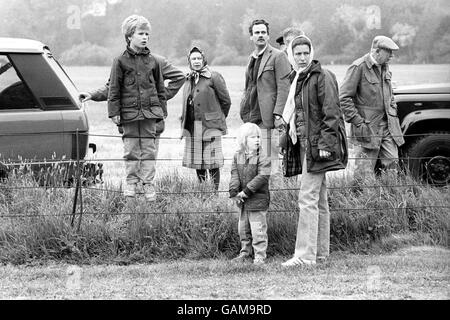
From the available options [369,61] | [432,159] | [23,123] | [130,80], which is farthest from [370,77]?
[23,123]

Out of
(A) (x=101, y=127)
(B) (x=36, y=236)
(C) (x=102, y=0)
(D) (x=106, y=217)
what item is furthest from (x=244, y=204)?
(C) (x=102, y=0)

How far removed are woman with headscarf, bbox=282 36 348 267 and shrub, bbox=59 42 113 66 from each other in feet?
58.1

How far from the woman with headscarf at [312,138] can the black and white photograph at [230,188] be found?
1 centimetres

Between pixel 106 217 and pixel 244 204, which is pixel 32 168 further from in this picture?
pixel 244 204

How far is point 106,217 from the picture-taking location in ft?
25.3

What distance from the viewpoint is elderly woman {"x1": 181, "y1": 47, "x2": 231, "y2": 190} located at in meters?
8.77

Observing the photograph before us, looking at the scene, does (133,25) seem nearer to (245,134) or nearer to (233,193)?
(245,134)

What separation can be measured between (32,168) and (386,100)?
3.66 meters

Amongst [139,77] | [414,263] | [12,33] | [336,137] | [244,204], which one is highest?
[12,33]

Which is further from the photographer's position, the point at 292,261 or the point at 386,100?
the point at 386,100

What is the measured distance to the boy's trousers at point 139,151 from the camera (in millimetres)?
7902

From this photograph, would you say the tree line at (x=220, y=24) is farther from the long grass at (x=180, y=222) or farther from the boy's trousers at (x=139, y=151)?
the boy's trousers at (x=139, y=151)

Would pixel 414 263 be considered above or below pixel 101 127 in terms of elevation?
below

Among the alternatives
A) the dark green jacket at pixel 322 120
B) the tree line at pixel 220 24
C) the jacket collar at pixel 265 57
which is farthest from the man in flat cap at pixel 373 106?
the tree line at pixel 220 24
